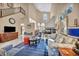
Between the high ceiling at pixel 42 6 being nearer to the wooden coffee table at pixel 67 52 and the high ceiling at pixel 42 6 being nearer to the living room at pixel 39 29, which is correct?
the living room at pixel 39 29

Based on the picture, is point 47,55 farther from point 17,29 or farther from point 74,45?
point 17,29

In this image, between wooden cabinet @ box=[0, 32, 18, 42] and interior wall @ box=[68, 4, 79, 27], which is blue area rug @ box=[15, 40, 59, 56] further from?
interior wall @ box=[68, 4, 79, 27]

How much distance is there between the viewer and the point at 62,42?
226 centimetres

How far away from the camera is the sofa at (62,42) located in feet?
7.32

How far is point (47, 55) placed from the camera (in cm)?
228

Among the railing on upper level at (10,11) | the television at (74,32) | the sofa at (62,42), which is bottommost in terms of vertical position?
the sofa at (62,42)

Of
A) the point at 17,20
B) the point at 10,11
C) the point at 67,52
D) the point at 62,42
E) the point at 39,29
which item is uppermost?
the point at 10,11

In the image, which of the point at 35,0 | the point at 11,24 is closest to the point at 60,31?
the point at 35,0

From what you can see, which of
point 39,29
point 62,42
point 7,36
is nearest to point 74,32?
point 62,42

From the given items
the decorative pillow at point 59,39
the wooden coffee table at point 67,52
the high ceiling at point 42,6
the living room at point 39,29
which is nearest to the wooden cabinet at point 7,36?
the living room at point 39,29

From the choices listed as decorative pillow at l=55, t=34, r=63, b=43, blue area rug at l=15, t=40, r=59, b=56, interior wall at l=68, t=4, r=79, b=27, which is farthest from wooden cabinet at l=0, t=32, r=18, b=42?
interior wall at l=68, t=4, r=79, b=27

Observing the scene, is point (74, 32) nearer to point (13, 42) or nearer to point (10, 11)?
point (13, 42)

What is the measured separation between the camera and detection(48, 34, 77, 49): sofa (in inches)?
87.8

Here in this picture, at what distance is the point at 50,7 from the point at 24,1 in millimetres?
470
